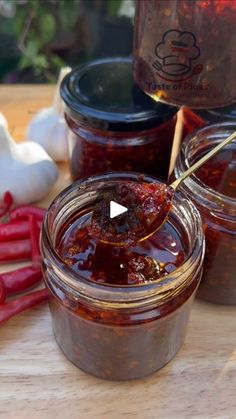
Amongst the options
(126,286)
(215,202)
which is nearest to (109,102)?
(215,202)

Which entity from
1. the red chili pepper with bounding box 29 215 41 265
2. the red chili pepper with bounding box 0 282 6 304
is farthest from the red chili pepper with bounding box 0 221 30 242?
the red chili pepper with bounding box 0 282 6 304

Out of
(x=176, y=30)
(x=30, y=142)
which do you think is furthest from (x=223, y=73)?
(x=30, y=142)

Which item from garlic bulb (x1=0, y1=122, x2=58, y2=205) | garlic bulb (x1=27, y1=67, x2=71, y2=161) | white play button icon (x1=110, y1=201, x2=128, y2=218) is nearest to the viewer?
white play button icon (x1=110, y1=201, x2=128, y2=218)

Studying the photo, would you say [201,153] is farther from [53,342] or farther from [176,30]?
[53,342]

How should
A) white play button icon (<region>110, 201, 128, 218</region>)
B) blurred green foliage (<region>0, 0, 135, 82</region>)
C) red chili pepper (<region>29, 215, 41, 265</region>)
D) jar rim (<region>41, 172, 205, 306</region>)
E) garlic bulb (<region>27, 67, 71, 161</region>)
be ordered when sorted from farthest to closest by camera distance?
blurred green foliage (<region>0, 0, 135, 82</region>) → garlic bulb (<region>27, 67, 71, 161</region>) → red chili pepper (<region>29, 215, 41, 265</region>) → white play button icon (<region>110, 201, 128, 218</region>) → jar rim (<region>41, 172, 205, 306</region>)

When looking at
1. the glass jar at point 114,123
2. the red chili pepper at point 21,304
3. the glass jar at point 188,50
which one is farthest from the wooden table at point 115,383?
the glass jar at point 188,50

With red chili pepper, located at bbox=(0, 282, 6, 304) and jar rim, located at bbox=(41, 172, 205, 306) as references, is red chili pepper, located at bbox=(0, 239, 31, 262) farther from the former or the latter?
jar rim, located at bbox=(41, 172, 205, 306)

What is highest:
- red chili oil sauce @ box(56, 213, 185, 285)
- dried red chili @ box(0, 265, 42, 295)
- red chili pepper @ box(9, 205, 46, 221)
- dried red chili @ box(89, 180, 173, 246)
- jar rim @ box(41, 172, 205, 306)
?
dried red chili @ box(89, 180, 173, 246)
